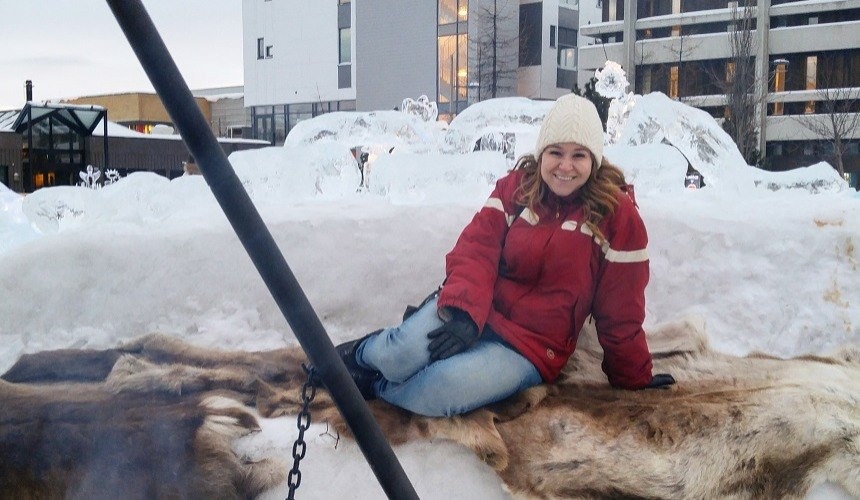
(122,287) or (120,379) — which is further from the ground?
(122,287)

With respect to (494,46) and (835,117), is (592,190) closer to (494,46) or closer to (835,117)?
(494,46)

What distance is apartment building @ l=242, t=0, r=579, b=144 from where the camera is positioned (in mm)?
11062

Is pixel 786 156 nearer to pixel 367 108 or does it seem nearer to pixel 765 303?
pixel 367 108

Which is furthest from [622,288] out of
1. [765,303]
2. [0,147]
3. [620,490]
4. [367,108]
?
[0,147]

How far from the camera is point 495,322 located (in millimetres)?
2766

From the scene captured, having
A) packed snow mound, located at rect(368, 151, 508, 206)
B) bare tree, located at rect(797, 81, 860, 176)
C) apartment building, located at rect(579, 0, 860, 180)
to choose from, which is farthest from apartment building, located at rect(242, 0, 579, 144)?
bare tree, located at rect(797, 81, 860, 176)

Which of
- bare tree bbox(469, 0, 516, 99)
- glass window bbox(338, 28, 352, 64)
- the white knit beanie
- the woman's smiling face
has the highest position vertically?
bare tree bbox(469, 0, 516, 99)

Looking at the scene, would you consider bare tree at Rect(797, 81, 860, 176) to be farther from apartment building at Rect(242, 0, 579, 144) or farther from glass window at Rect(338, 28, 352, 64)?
glass window at Rect(338, 28, 352, 64)

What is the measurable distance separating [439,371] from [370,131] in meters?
3.31

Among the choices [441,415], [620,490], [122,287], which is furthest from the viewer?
→ [122,287]

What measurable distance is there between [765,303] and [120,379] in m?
2.34

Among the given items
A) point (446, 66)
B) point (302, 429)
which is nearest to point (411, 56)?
point (446, 66)

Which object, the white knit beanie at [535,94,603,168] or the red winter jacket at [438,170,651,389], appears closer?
the red winter jacket at [438,170,651,389]

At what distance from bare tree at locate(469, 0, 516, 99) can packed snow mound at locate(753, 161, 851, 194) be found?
63.6ft
